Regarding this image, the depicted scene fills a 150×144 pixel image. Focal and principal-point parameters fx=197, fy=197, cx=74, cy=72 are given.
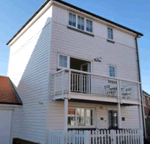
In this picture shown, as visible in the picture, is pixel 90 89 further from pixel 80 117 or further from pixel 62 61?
pixel 62 61

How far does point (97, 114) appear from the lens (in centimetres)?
1223

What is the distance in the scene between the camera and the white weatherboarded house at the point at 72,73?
10484 mm

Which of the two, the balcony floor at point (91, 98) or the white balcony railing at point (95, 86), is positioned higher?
the white balcony railing at point (95, 86)

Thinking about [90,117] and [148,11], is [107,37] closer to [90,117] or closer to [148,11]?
[148,11]

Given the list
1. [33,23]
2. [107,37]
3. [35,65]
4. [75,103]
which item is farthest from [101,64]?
[33,23]

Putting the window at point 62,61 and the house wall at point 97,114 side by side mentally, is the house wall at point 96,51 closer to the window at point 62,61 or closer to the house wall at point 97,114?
the house wall at point 97,114

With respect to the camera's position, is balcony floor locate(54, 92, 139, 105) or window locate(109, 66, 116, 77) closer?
balcony floor locate(54, 92, 139, 105)

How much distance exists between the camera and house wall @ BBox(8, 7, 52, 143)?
10742 mm

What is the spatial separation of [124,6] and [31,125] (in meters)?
10.3

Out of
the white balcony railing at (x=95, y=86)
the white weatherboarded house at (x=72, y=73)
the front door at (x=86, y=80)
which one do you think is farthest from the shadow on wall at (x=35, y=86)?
the front door at (x=86, y=80)

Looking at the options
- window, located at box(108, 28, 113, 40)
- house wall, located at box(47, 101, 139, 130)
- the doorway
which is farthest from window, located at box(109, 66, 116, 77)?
window, located at box(108, 28, 113, 40)

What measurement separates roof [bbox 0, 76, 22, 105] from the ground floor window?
12.7 feet

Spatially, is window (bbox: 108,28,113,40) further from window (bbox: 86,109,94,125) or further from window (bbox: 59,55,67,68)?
window (bbox: 86,109,94,125)

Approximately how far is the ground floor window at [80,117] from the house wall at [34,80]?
174cm
